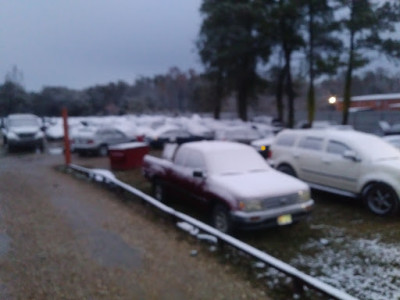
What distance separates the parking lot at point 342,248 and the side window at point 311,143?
1549 mm

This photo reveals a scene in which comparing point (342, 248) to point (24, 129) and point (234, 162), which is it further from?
point (24, 129)

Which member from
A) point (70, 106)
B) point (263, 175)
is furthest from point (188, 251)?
Answer: point (70, 106)

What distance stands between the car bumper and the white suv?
1982mm

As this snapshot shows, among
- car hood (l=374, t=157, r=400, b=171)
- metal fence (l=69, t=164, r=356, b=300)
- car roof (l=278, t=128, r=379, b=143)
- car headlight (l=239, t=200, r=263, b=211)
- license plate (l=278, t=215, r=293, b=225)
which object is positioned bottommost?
metal fence (l=69, t=164, r=356, b=300)

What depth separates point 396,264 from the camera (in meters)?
5.77

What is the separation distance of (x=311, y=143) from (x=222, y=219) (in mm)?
4169

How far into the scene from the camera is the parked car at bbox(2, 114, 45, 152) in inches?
845

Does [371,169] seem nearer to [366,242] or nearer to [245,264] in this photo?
[366,242]

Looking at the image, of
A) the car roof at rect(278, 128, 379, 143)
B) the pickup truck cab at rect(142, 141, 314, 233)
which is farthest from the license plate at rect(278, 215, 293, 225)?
the car roof at rect(278, 128, 379, 143)

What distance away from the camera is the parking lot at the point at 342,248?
17.1 ft

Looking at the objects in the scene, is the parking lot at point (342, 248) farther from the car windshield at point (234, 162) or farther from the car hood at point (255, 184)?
the car windshield at point (234, 162)

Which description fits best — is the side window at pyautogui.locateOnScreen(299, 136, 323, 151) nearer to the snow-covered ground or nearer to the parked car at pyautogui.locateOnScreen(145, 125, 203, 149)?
the snow-covered ground

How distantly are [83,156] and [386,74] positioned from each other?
1985cm

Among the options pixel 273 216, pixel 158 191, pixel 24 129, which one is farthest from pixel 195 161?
pixel 24 129
